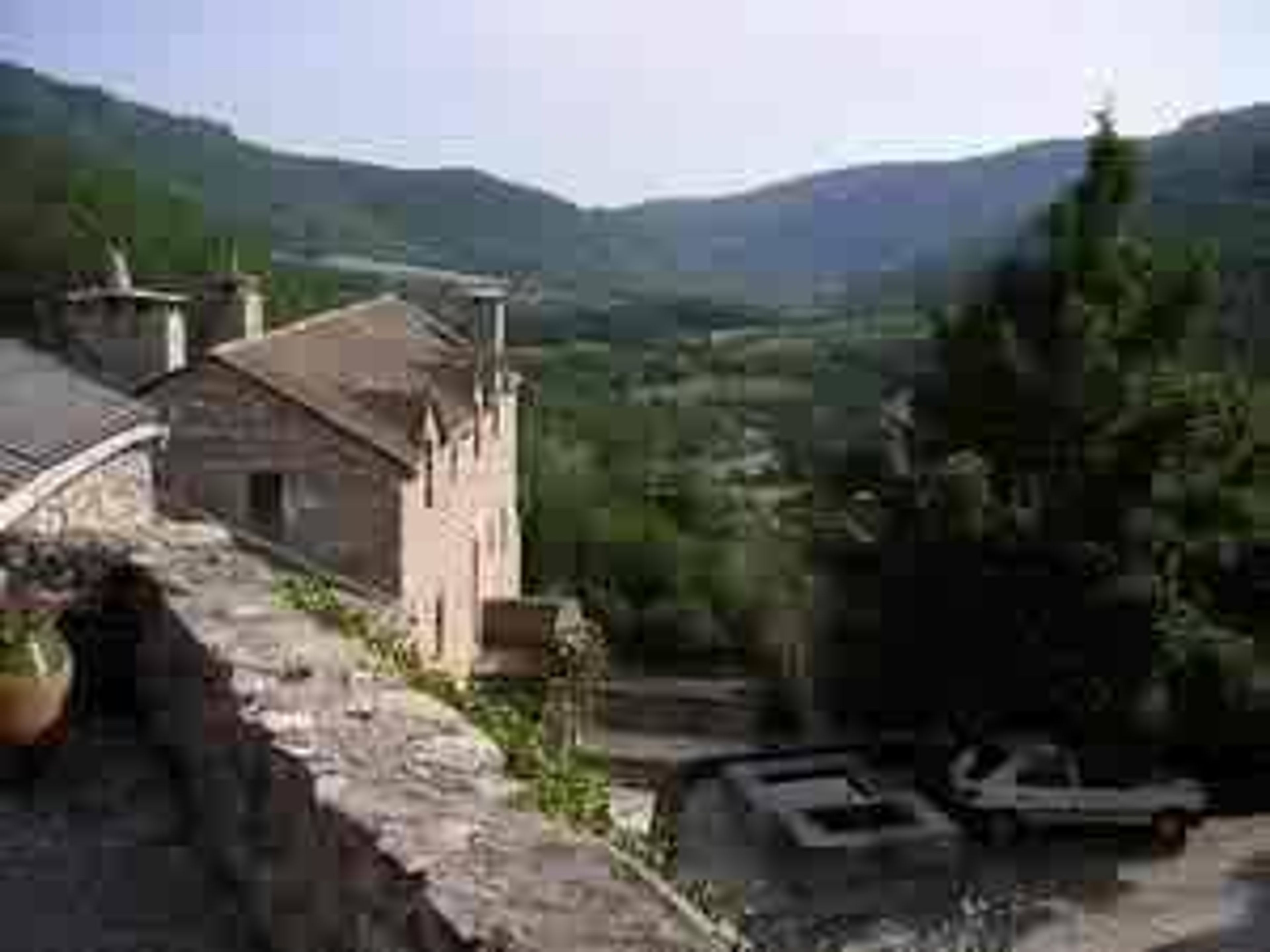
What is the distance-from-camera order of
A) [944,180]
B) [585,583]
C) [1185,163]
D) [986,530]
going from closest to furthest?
1. [986,530]
2. [585,583]
3. [1185,163]
4. [944,180]

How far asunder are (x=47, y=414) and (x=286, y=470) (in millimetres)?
7542

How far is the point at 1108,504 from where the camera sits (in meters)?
16.3

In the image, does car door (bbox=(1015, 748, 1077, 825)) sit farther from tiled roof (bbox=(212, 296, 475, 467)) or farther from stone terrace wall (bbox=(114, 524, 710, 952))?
stone terrace wall (bbox=(114, 524, 710, 952))

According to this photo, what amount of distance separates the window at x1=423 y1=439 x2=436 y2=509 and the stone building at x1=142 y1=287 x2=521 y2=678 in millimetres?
36

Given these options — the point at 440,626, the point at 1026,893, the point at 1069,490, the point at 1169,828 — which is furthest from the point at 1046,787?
the point at 440,626

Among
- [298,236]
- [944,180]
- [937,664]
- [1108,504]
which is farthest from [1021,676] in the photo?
[944,180]

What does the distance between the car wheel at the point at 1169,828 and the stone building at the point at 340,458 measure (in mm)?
7833

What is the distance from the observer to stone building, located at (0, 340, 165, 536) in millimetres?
7922

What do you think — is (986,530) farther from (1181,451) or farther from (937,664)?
(1181,451)

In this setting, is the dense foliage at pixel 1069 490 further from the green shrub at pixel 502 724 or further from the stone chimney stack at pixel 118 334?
the green shrub at pixel 502 724

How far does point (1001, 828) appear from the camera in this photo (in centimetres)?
1535

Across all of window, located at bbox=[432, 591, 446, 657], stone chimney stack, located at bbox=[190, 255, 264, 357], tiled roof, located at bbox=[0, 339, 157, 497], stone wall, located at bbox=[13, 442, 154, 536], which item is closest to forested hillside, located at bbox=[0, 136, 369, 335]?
stone chimney stack, located at bbox=[190, 255, 264, 357]

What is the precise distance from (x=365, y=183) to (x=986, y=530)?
318 feet

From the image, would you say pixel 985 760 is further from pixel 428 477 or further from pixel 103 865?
pixel 103 865
